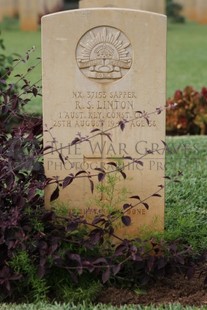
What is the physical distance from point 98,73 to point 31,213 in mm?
826

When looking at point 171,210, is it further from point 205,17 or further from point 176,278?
point 205,17

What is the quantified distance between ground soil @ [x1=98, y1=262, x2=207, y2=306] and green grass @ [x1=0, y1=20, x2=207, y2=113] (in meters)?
6.34

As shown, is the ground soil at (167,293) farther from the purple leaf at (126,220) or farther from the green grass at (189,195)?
the purple leaf at (126,220)

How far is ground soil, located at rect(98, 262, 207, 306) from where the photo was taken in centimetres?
495

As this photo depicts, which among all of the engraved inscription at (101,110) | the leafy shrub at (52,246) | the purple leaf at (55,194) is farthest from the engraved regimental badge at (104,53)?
the purple leaf at (55,194)

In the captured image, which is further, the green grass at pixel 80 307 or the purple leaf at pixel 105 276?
the purple leaf at pixel 105 276

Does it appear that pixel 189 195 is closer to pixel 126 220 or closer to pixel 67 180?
pixel 126 220

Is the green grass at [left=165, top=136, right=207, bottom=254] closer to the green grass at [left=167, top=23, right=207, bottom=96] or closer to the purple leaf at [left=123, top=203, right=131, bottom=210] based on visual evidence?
Result: the purple leaf at [left=123, top=203, right=131, bottom=210]

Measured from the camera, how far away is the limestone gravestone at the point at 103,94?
16.6 ft

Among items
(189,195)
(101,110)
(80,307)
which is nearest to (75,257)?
(80,307)

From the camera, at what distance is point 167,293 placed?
199 inches

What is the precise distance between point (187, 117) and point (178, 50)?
11019 mm

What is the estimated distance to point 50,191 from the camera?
520 cm

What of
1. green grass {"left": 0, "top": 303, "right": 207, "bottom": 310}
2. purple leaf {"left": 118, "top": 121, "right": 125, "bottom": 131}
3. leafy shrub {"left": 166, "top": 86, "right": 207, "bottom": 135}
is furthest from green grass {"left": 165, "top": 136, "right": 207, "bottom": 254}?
leafy shrub {"left": 166, "top": 86, "right": 207, "bottom": 135}
